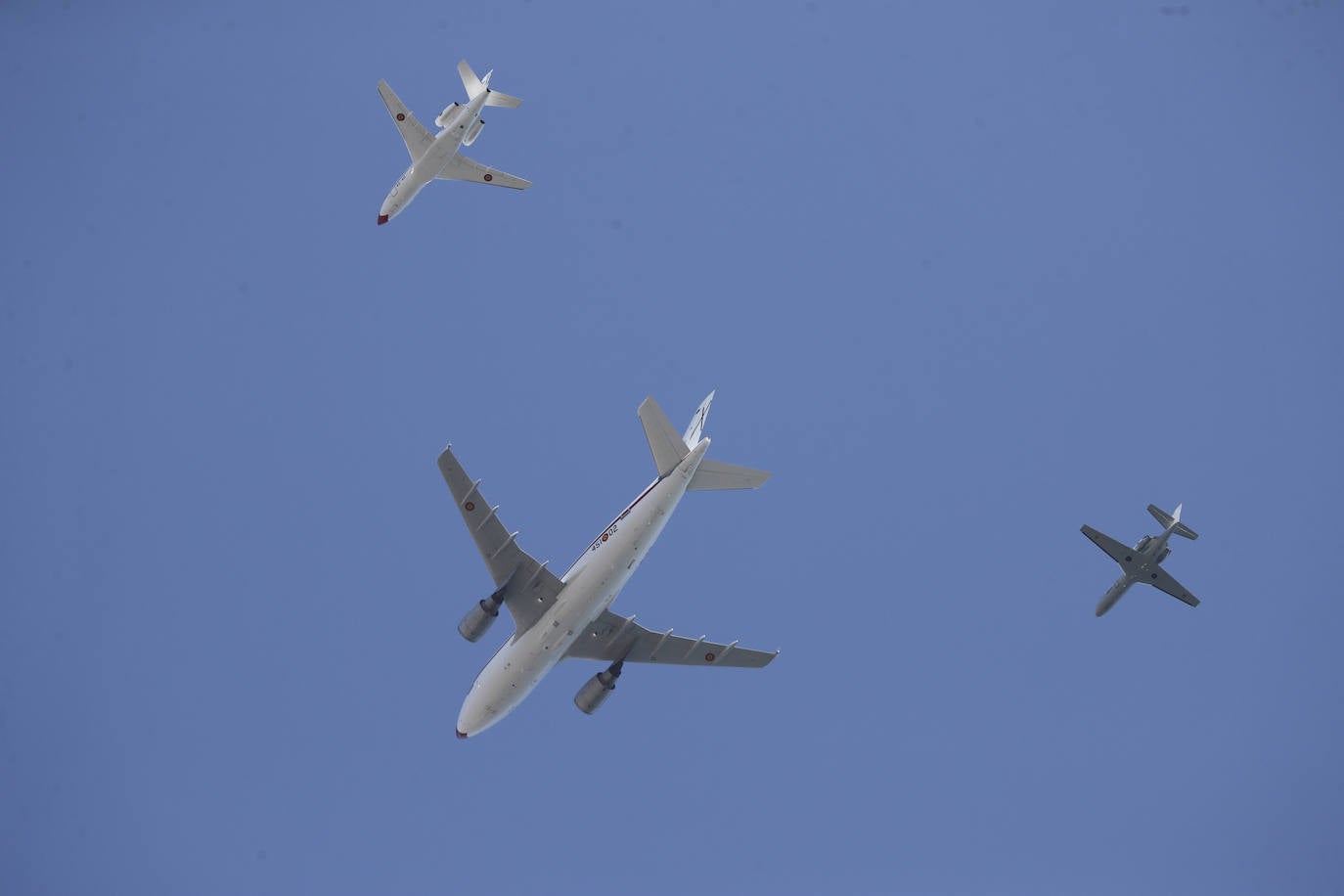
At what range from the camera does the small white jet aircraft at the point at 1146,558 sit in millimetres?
45750

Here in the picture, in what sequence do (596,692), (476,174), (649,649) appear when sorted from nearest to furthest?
(596,692)
(649,649)
(476,174)

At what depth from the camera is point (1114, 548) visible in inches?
1860

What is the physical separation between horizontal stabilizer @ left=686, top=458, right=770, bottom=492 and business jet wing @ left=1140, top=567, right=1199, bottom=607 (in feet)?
71.0

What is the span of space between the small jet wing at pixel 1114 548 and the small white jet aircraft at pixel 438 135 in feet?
96.1

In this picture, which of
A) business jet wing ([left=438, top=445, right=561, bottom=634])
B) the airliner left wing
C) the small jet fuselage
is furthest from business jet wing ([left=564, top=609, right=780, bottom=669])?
the small jet fuselage

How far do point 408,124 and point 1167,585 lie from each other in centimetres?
3650

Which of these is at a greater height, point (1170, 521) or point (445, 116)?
point (445, 116)

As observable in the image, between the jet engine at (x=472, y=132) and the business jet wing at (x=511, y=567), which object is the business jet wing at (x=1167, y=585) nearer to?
the business jet wing at (x=511, y=567)

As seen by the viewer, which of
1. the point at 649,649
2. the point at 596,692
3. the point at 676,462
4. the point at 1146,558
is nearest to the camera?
the point at 676,462

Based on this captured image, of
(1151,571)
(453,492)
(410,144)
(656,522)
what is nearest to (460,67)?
(410,144)

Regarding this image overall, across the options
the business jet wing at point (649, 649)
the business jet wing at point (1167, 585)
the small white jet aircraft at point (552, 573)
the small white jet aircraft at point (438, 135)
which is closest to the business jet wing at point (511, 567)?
the small white jet aircraft at point (552, 573)

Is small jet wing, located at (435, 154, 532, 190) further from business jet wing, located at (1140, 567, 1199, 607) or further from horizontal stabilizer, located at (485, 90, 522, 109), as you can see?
business jet wing, located at (1140, 567, 1199, 607)

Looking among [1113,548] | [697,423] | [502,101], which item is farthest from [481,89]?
[1113,548]

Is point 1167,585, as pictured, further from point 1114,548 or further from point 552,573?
point 552,573
